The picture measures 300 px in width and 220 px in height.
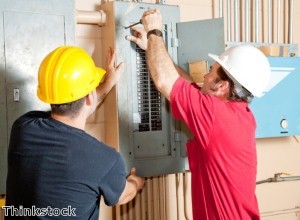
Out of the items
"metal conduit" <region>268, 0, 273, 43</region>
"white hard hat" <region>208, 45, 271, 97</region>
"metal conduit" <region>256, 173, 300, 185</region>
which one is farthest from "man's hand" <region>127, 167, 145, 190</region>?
"metal conduit" <region>268, 0, 273, 43</region>

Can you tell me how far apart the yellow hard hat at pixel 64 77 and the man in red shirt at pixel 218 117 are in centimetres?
31

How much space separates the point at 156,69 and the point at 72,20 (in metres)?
0.38

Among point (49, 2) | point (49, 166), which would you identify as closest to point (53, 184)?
point (49, 166)

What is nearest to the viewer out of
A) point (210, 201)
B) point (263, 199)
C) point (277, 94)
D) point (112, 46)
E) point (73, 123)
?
point (73, 123)

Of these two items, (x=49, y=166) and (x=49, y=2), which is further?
(x=49, y=2)

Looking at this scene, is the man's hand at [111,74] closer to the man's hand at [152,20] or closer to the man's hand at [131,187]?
the man's hand at [152,20]

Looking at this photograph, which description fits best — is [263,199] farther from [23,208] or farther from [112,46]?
[23,208]

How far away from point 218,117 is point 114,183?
48 cm

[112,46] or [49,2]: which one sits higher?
[49,2]

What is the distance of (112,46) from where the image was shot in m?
1.65

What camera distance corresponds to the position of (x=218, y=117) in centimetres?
146

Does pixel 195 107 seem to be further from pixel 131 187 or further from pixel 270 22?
pixel 270 22

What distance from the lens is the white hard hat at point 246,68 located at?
1551mm

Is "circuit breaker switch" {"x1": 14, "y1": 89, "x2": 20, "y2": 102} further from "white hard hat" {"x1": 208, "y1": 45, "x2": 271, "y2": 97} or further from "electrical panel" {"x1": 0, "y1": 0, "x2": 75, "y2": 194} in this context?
"white hard hat" {"x1": 208, "y1": 45, "x2": 271, "y2": 97}
